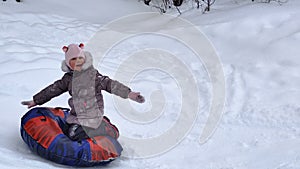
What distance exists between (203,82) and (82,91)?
6.92ft

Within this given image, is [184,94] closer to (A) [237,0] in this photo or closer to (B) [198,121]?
(B) [198,121]

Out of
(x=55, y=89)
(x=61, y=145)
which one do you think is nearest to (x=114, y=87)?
(x=55, y=89)

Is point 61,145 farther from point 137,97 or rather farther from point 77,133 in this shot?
point 137,97

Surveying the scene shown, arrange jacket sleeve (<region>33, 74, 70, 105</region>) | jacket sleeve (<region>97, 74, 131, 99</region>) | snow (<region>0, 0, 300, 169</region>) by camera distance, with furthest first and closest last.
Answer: snow (<region>0, 0, 300, 169</region>) < jacket sleeve (<region>33, 74, 70, 105</region>) < jacket sleeve (<region>97, 74, 131, 99</region>)

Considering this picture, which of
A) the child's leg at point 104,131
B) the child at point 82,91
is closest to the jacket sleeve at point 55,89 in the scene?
the child at point 82,91

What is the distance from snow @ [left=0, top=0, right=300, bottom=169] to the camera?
12.5 ft

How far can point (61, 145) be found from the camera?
3.43 m

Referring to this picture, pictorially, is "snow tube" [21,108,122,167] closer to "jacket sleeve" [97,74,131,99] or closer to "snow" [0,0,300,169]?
"snow" [0,0,300,169]

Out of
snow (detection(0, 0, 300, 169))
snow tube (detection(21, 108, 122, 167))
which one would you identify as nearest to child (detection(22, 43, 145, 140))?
snow tube (detection(21, 108, 122, 167))

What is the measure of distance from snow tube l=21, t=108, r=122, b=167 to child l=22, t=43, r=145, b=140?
0.36 feet

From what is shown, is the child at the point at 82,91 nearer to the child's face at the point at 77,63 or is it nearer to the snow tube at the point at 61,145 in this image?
the child's face at the point at 77,63

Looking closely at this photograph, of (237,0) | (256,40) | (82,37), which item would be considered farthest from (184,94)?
(237,0)

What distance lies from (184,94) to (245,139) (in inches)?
47.4

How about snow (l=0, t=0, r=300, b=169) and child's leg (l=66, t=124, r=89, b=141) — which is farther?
snow (l=0, t=0, r=300, b=169)
